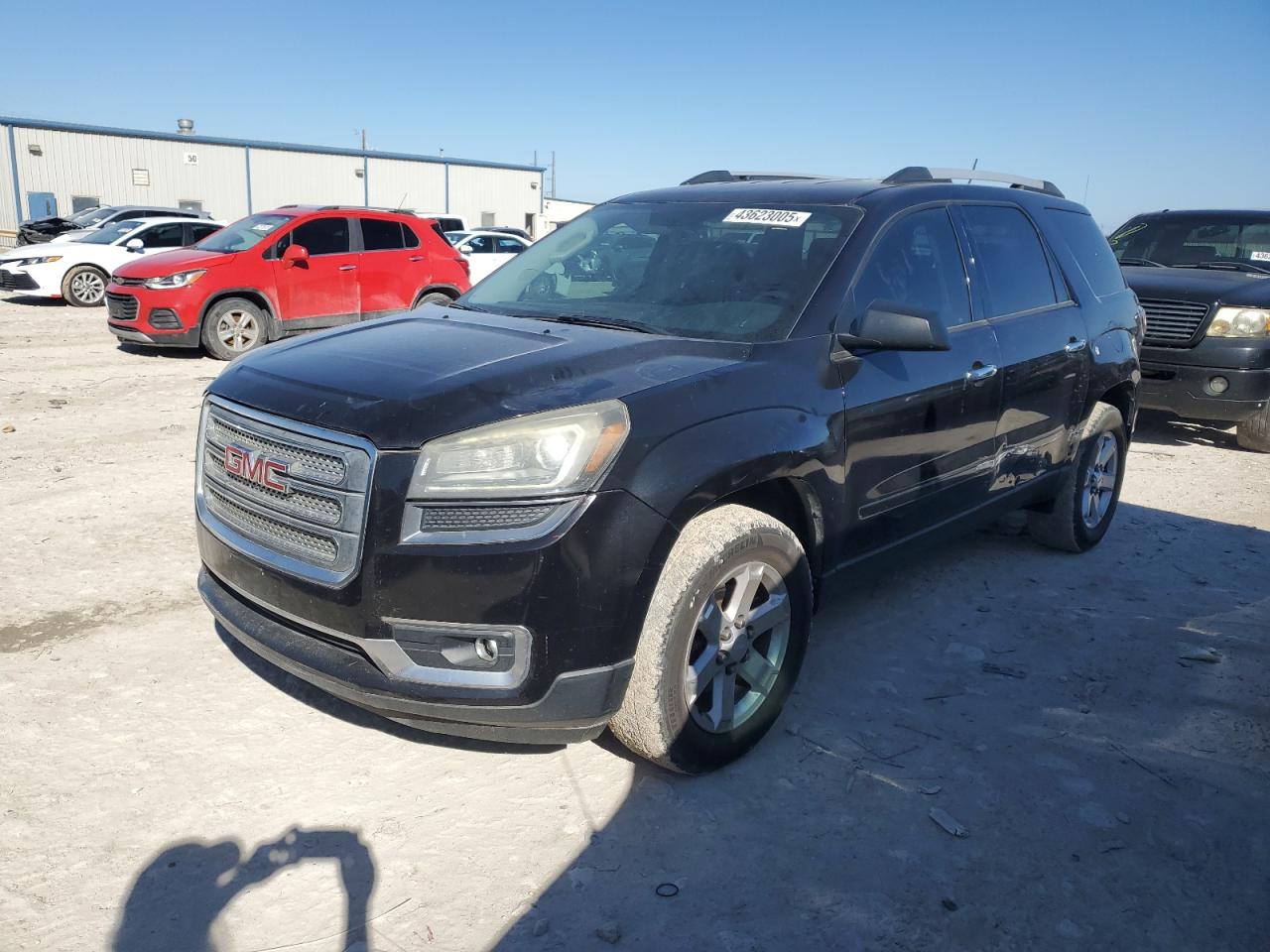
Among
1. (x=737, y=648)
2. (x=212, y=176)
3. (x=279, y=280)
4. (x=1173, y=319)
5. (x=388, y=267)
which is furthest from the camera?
(x=212, y=176)

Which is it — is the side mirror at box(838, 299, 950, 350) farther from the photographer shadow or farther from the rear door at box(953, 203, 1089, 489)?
the photographer shadow

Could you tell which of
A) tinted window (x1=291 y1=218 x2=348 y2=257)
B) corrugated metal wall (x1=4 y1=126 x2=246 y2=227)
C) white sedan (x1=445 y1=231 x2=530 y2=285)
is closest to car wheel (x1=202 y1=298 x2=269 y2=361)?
tinted window (x1=291 y1=218 x2=348 y2=257)

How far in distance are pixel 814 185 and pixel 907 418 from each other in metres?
1.14

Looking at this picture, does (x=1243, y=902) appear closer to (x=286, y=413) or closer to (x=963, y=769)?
(x=963, y=769)

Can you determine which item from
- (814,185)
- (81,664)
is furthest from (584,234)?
(81,664)

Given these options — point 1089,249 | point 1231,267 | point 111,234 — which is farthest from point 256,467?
point 111,234

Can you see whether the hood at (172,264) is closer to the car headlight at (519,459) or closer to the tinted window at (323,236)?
the tinted window at (323,236)

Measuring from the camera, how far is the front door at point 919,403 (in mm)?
3500

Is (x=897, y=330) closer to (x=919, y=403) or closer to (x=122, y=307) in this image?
(x=919, y=403)

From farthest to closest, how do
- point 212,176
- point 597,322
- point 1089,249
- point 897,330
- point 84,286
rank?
point 212,176, point 84,286, point 1089,249, point 597,322, point 897,330

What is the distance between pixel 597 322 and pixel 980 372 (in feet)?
5.50

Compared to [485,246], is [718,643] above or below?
below

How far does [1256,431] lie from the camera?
27.4 ft

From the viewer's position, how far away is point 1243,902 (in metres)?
2.65
